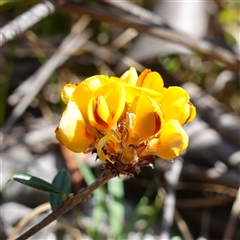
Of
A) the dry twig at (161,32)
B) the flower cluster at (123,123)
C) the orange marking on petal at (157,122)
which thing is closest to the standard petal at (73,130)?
the flower cluster at (123,123)

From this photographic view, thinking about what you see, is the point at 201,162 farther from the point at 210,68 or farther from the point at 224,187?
the point at 210,68

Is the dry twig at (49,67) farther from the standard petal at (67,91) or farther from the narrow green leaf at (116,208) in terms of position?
the standard petal at (67,91)

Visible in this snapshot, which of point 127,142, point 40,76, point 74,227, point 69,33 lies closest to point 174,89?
point 127,142

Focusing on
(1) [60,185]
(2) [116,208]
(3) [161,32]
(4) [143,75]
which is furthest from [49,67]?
(4) [143,75]

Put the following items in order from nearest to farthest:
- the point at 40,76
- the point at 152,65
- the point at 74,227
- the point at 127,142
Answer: the point at 127,142 → the point at 74,227 → the point at 40,76 → the point at 152,65

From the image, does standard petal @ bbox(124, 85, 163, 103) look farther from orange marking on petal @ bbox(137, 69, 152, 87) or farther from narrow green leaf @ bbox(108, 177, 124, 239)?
narrow green leaf @ bbox(108, 177, 124, 239)

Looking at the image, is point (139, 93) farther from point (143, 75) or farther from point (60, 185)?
point (60, 185)
